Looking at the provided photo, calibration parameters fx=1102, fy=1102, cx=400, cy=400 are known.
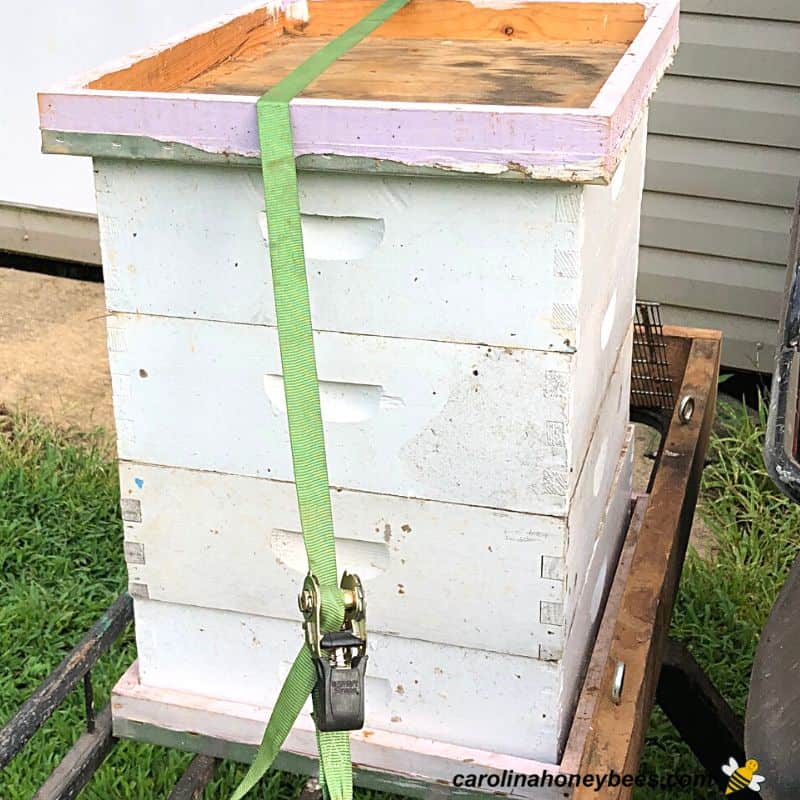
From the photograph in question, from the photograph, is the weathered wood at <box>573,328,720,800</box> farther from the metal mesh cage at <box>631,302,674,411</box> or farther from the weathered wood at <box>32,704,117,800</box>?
the weathered wood at <box>32,704,117,800</box>

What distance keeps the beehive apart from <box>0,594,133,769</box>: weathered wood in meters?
0.05

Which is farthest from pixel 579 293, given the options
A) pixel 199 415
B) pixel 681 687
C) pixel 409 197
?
pixel 681 687

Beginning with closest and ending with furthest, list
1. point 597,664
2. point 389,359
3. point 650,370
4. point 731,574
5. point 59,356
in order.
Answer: point 389,359, point 597,664, point 650,370, point 731,574, point 59,356

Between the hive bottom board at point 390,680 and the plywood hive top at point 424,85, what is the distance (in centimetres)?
44

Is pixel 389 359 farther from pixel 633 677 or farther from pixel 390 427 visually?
pixel 633 677

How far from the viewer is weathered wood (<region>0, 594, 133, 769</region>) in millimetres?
1086

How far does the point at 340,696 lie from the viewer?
0.81 metres

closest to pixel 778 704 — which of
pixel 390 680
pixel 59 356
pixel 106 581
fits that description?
pixel 390 680

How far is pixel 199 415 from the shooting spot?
1073mm

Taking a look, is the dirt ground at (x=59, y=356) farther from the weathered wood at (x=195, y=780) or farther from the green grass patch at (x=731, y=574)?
the weathered wood at (x=195, y=780)

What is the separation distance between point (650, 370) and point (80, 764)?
1088mm

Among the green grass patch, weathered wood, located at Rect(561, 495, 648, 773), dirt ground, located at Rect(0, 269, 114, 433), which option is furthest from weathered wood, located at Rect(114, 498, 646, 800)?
dirt ground, located at Rect(0, 269, 114, 433)

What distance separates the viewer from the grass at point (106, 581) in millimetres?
1787

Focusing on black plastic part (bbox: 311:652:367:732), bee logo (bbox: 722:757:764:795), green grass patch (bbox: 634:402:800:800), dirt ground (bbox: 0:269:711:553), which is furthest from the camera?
dirt ground (bbox: 0:269:711:553)
